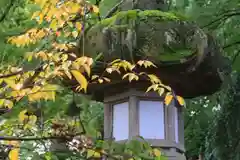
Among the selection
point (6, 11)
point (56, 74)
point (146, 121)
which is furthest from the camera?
point (6, 11)

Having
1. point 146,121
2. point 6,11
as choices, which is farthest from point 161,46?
point 6,11

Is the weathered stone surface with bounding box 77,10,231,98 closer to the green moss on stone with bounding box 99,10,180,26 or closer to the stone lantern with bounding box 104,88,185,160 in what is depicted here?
the green moss on stone with bounding box 99,10,180,26

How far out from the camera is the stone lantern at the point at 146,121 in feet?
5.86

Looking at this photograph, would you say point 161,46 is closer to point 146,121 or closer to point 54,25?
point 146,121

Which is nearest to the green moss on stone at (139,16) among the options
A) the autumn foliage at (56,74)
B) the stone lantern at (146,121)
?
the autumn foliage at (56,74)

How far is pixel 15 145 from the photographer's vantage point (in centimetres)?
138

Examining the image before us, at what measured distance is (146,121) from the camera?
1809 mm

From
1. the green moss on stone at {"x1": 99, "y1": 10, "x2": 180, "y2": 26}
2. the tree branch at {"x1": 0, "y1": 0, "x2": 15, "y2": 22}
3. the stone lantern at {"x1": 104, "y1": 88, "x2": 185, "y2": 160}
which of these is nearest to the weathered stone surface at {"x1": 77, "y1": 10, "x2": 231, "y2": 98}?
the green moss on stone at {"x1": 99, "y1": 10, "x2": 180, "y2": 26}

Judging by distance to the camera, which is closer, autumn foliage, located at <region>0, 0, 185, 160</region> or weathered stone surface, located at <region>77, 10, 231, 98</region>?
autumn foliage, located at <region>0, 0, 185, 160</region>

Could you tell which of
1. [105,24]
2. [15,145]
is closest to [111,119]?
[105,24]

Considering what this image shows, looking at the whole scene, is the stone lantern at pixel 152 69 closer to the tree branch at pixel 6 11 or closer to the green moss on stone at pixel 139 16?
the green moss on stone at pixel 139 16

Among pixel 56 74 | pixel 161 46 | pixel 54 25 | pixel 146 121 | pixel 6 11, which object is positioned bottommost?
pixel 146 121

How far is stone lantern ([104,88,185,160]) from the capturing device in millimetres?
1785

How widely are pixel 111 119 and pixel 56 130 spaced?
35 centimetres
